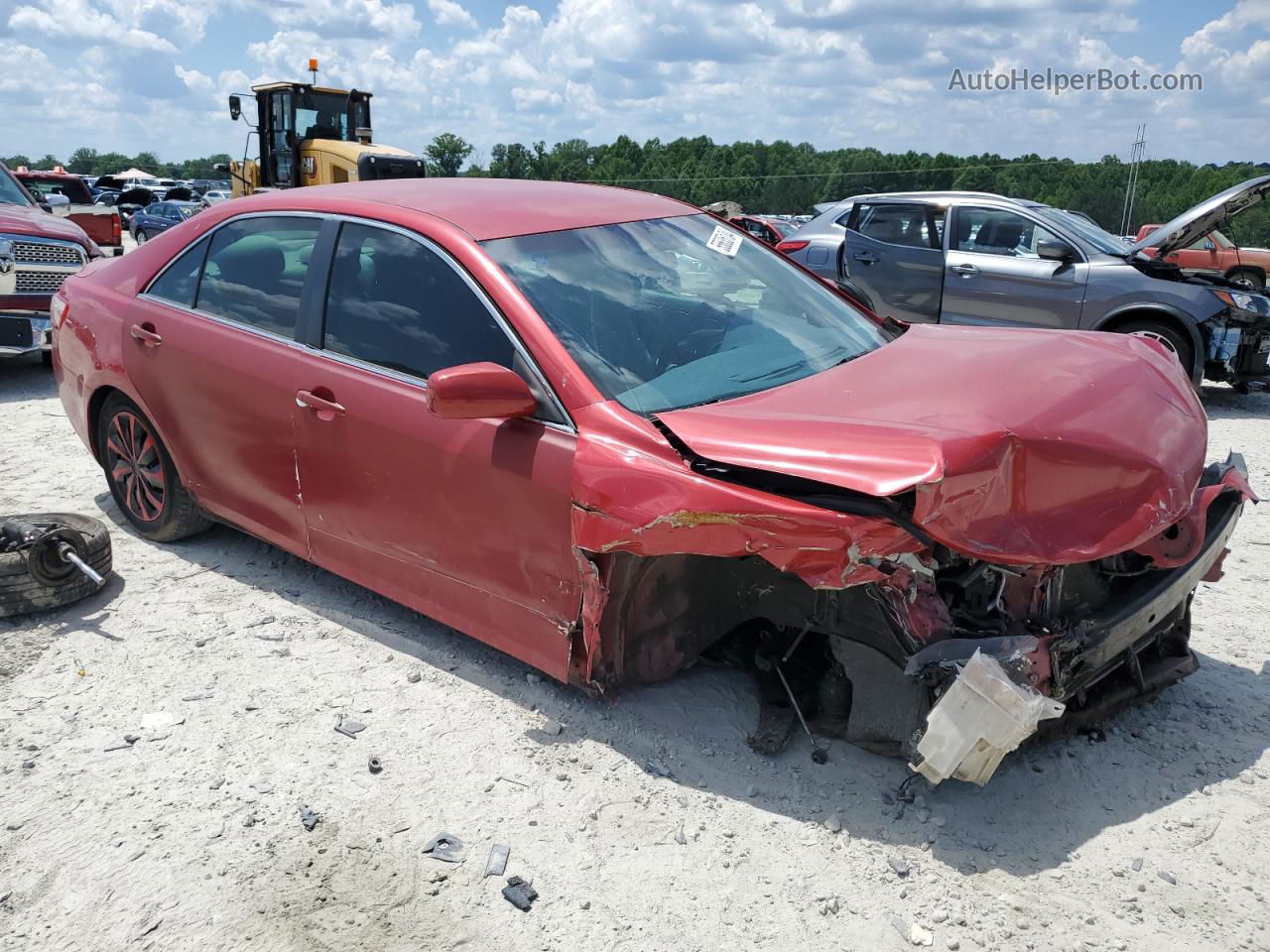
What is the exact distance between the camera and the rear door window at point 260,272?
13.0 ft

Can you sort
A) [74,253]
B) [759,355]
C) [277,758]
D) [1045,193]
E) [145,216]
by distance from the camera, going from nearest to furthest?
1. [277,758]
2. [759,355]
3. [74,253]
4. [145,216]
5. [1045,193]

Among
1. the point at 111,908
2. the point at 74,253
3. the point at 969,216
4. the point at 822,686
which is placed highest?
the point at 969,216

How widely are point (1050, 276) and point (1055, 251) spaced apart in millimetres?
273

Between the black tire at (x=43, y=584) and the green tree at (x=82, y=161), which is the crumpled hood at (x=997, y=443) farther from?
the green tree at (x=82, y=161)

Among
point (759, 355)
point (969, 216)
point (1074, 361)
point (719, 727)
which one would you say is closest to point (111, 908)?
point (719, 727)

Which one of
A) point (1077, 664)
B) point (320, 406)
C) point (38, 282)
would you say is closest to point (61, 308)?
point (320, 406)

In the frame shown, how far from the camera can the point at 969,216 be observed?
9578mm

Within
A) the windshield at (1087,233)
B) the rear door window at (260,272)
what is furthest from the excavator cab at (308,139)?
the rear door window at (260,272)

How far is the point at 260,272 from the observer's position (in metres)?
4.15

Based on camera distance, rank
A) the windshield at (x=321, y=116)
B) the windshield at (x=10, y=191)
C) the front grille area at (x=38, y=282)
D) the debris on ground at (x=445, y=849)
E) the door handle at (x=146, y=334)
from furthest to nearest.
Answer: the windshield at (x=321, y=116), the windshield at (x=10, y=191), the front grille area at (x=38, y=282), the door handle at (x=146, y=334), the debris on ground at (x=445, y=849)

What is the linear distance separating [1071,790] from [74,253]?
932 centimetres

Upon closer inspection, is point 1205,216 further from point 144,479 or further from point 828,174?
point 828,174

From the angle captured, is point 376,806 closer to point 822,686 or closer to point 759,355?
point 822,686

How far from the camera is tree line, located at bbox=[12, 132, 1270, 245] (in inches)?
1735
